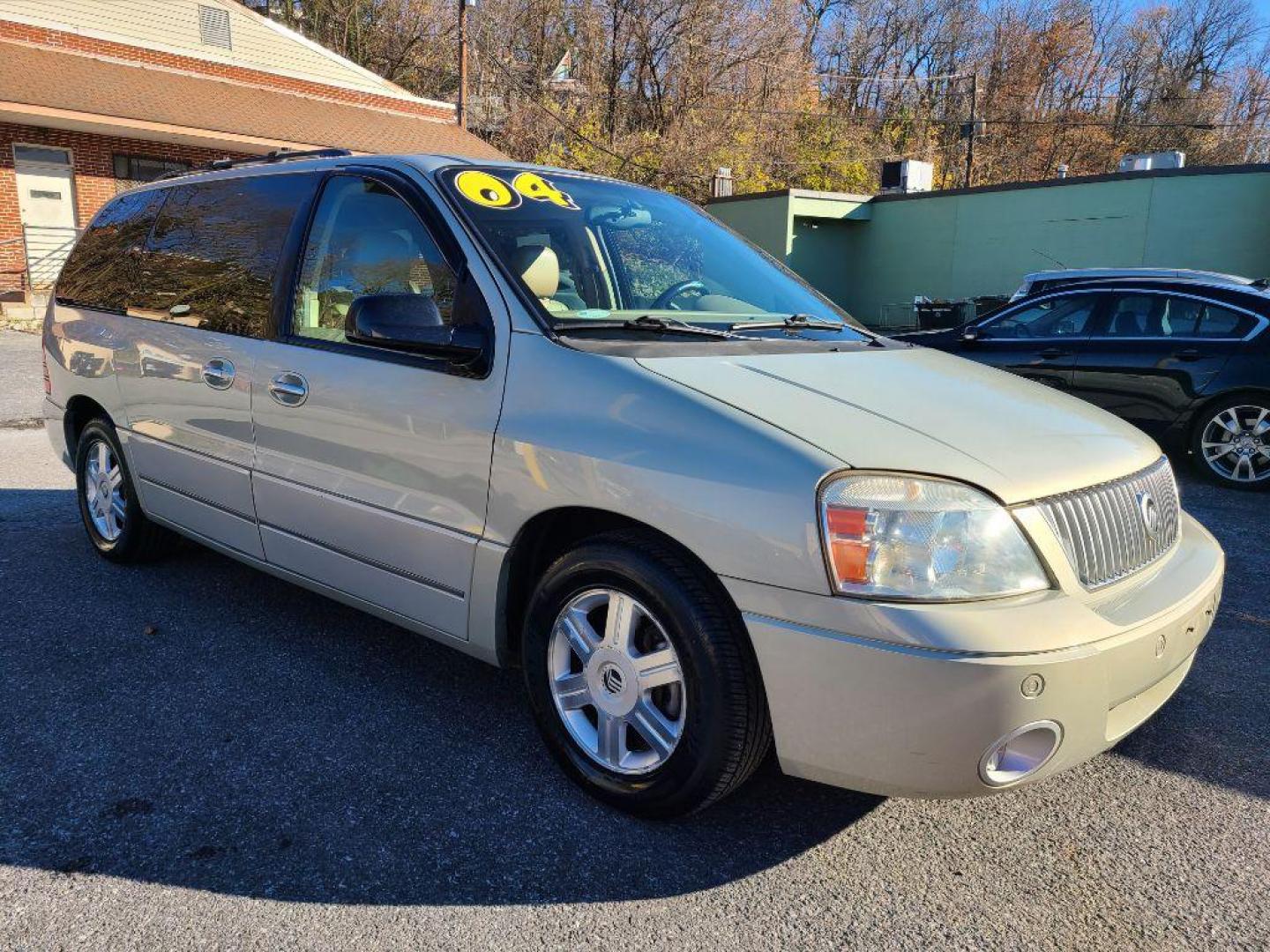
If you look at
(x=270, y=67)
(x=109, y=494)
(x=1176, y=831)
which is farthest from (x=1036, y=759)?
(x=270, y=67)

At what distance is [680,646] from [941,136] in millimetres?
48176

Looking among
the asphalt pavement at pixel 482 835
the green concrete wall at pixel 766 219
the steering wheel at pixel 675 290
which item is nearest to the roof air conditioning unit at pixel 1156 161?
the green concrete wall at pixel 766 219

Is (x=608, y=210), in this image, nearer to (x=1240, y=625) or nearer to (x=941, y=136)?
(x=1240, y=625)

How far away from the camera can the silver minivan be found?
2252 mm

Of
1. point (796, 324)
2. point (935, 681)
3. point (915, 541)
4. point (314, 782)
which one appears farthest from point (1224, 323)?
point (314, 782)

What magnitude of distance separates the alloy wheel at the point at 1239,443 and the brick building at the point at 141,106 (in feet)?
58.6

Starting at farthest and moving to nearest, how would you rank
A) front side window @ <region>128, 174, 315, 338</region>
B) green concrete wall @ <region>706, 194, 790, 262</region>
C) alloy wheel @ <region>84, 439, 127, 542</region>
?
green concrete wall @ <region>706, 194, 790, 262</region>
alloy wheel @ <region>84, 439, 127, 542</region>
front side window @ <region>128, 174, 315, 338</region>

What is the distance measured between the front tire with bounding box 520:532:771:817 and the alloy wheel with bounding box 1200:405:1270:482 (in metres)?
6.36

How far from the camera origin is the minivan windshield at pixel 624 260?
10.2 feet

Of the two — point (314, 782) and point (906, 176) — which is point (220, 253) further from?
point (906, 176)

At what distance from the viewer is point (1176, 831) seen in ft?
9.02

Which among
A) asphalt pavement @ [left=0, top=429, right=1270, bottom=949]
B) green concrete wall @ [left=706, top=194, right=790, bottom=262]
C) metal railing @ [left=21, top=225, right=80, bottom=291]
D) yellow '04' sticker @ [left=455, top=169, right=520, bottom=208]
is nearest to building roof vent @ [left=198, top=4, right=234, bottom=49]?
metal railing @ [left=21, top=225, right=80, bottom=291]

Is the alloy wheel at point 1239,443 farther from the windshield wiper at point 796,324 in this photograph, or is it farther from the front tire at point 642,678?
the front tire at point 642,678

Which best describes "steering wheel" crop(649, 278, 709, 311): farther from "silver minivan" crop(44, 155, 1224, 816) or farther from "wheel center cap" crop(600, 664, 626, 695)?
"wheel center cap" crop(600, 664, 626, 695)
